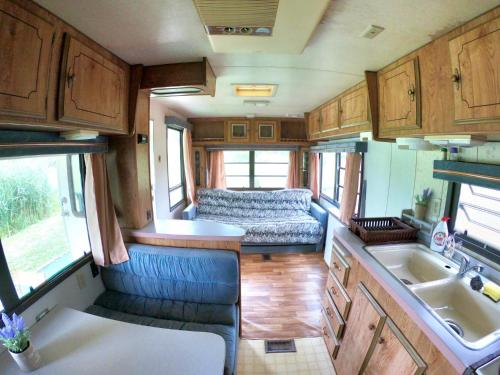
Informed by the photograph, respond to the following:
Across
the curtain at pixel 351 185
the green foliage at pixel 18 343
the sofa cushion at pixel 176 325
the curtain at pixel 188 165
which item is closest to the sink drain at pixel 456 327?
the sofa cushion at pixel 176 325

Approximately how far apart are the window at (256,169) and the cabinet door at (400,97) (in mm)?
3103

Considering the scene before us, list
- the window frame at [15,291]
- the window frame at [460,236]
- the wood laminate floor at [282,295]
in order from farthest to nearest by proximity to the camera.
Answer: the wood laminate floor at [282,295] < the window frame at [460,236] < the window frame at [15,291]

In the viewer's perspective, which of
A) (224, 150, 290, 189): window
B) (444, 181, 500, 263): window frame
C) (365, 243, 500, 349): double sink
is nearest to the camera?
(365, 243, 500, 349): double sink

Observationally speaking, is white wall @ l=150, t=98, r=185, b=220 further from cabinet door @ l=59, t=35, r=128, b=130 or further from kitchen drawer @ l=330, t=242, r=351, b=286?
kitchen drawer @ l=330, t=242, r=351, b=286

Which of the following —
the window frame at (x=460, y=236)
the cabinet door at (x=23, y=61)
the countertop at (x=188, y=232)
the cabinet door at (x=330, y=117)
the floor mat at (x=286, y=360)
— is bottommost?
the floor mat at (x=286, y=360)

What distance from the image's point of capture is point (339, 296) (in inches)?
68.1

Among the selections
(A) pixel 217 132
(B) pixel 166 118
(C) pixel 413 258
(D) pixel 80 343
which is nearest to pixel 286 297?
(C) pixel 413 258

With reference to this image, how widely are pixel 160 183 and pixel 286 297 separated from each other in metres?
2.22

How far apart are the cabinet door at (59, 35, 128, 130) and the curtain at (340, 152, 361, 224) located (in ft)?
8.33

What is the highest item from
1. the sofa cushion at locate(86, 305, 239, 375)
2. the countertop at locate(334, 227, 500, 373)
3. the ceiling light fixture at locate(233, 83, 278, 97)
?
the ceiling light fixture at locate(233, 83, 278, 97)

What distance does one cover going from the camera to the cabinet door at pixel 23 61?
761 millimetres

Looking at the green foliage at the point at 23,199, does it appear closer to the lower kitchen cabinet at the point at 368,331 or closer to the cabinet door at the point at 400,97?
the lower kitchen cabinet at the point at 368,331

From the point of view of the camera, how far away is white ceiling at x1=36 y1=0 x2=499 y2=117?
0.86m

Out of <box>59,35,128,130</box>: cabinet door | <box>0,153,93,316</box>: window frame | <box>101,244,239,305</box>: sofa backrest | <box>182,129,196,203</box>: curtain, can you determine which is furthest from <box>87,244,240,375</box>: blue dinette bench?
<box>182,129,196,203</box>: curtain
